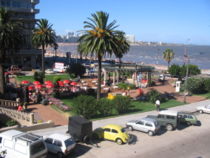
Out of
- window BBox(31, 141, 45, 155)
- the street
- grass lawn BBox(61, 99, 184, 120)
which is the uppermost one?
window BBox(31, 141, 45, 155)

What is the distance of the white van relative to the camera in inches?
603

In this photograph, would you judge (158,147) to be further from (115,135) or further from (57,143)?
(57,143)

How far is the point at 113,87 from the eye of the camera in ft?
147

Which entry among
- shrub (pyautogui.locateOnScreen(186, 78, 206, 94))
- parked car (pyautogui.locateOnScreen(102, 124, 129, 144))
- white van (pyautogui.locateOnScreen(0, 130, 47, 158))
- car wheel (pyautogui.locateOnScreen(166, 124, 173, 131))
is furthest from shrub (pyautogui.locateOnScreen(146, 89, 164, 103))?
white van (pyautogui.locateOnScreen(0, 130, 47, 158))

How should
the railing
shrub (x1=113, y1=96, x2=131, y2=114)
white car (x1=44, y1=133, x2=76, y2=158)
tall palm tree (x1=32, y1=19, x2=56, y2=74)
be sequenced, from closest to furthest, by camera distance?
1. white car (x1=44, y1=133, x2=76, y2=158)
2. the railing
3. shrub (x1=113, y1=96, x2=131, y2=114)
4. tall palm tree (x1=32, y1=19, x2=56, y2=74)

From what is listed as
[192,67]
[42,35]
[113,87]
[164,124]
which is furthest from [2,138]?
[192,67]

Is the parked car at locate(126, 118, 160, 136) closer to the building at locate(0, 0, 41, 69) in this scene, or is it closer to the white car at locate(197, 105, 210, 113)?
the white car at locate(197, 105, 210, 113)

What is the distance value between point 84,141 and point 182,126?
36.0 feet

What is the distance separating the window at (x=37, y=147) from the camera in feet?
50.6

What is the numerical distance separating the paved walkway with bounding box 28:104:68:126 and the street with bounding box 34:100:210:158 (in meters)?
2.47

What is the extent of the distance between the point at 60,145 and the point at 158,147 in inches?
298

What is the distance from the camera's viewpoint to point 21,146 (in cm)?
1547

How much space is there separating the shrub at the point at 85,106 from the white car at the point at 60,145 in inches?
318

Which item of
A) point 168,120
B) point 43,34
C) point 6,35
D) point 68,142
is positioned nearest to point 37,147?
point 68,142
